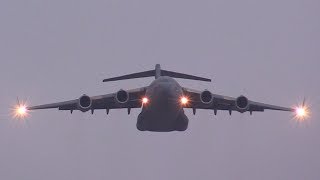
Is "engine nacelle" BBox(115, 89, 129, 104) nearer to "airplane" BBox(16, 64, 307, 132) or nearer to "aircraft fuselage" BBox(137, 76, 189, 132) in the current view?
"airplane" BBox(16, 64, 307, 132)

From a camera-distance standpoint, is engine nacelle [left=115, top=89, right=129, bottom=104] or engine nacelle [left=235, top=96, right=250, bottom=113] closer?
engine nacelle [left=115, top=89, right=129, bottom=104]

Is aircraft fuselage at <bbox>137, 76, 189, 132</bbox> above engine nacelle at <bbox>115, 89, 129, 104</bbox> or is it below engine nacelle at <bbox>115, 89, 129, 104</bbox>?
below

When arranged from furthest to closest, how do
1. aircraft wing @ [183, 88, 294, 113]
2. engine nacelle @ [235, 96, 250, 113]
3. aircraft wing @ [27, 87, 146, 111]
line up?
aircraft wing @ [183, 88, 294, 113]
aircraft wing @ [27, 87, 146, 111]
engine nacelle @ [235, 96, 250, 113]

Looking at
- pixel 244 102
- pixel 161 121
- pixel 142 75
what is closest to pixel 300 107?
pixel 244 102

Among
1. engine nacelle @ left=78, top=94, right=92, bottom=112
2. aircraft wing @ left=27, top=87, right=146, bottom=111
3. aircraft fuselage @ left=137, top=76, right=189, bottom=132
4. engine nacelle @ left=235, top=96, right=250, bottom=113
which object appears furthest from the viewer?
aircraft wing @ left=27, top=87, right=146, bottom=111

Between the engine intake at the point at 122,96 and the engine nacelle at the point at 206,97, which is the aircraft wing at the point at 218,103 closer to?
the engine nacelle at the point at 206,97

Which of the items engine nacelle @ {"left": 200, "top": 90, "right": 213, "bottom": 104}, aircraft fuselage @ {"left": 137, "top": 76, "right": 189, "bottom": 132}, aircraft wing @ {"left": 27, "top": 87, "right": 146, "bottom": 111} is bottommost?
aircraft fuselage @ {"left": 137, "top": 76, "right": 189, "bottom": 132}

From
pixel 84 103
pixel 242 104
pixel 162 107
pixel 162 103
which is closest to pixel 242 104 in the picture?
pixel 242 104

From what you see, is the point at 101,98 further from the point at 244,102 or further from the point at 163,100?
the point at 244,102

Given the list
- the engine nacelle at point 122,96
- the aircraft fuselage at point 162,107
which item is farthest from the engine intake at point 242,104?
the engine nacelle at point 122,96

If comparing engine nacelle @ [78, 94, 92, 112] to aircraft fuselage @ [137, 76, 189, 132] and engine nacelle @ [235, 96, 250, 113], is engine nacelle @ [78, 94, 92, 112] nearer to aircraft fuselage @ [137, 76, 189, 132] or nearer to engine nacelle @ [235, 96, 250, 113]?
aircraft fuselage @ [137, 76, 189, 132]

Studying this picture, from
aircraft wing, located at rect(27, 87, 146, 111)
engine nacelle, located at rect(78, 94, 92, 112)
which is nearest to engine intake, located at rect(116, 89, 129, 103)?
engine nacelle, located at rect(78, 94, 92, 112)

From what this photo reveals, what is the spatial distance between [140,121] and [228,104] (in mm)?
5585

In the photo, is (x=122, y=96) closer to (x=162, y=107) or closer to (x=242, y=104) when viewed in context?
(x=162, y=107)
